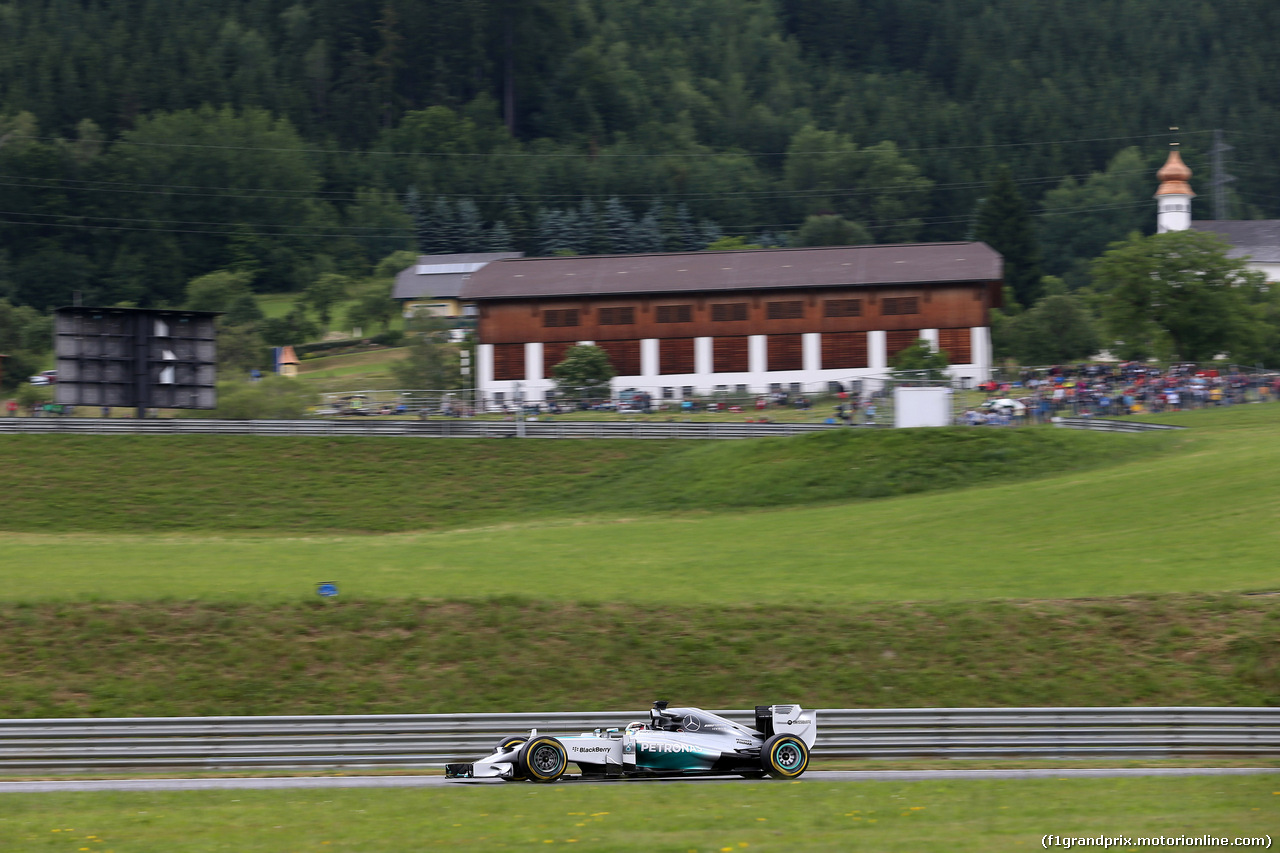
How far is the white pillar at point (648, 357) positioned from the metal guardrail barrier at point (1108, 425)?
3704 centimetres

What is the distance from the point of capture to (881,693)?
Answer: 71.8 ft

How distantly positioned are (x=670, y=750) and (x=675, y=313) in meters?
67.6

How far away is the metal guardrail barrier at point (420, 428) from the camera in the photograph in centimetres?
5106

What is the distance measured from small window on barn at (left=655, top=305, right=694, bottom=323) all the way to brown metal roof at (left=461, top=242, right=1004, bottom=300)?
111 centimetres

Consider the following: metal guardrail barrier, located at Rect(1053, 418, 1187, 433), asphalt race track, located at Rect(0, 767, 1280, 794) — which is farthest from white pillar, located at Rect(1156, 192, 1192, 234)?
asphalt race track, located at Rect(0, 767, 1280, 794)

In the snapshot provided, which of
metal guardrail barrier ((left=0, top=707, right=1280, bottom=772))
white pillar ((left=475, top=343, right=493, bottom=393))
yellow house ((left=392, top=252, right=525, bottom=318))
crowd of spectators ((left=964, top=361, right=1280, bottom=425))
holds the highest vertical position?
yellow house ((left=392, top=252, right=525, bottom=318))

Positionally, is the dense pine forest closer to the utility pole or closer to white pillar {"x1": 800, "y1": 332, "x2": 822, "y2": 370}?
the utility pole

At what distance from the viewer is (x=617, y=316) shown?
281 ft

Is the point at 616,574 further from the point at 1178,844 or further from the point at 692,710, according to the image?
the point at 1178,844

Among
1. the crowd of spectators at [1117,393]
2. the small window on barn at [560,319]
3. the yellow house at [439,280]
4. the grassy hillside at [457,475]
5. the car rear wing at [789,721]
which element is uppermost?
the yellow house at [439,280]

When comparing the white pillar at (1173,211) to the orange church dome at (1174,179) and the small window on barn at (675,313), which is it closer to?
the orange church dome at (1174,179)

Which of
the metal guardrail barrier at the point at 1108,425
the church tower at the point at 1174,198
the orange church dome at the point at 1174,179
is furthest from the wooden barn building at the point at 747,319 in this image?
the orange church dome at the point at 1174,179

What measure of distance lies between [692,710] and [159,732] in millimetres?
8115

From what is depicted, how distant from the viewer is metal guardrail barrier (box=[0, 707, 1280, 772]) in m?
19.4
